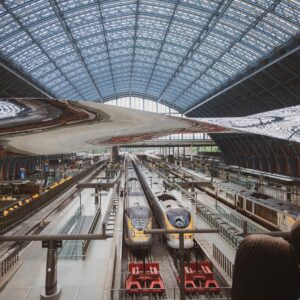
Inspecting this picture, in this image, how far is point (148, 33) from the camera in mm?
41188

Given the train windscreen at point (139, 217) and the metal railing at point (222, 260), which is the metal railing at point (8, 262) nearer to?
the train windscreen at point (139, 217)

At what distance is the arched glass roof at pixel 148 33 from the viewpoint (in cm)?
2662

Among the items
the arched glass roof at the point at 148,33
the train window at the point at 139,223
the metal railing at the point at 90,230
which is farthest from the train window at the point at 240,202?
the arched glass roof at the point at 148,33

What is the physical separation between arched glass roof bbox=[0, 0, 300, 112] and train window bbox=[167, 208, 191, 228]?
55.2 feet

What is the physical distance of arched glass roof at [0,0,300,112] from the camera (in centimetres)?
2662

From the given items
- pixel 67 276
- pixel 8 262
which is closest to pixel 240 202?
pixel 67 276

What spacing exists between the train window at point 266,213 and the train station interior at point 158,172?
0.13 m

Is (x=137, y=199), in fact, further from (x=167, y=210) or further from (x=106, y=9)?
(x=106, y=9)

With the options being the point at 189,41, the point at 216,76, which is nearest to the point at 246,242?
the point at 189,41

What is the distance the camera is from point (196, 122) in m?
2.44

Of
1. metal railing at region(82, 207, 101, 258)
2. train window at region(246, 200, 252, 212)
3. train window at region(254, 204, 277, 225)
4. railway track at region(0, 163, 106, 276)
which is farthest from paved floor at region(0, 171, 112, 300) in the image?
train window at region(246, 200, 252, 212)

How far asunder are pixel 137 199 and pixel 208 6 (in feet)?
64.8

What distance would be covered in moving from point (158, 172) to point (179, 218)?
1572 centimetres

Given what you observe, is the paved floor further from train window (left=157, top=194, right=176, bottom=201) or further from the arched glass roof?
the arched glass roof
